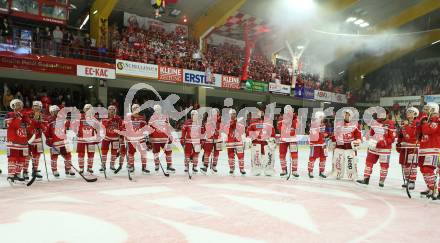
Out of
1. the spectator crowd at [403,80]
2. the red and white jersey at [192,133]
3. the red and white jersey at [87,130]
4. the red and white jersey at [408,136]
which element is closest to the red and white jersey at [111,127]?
the red and white jersey at [87,130]

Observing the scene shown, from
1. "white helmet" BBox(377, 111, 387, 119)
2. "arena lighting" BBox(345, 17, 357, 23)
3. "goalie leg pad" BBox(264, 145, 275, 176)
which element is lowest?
"goalie leg pad" BBox(264, 145, 275, 176)

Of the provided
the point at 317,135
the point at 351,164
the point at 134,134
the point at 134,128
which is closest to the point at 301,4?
the point at 317,135

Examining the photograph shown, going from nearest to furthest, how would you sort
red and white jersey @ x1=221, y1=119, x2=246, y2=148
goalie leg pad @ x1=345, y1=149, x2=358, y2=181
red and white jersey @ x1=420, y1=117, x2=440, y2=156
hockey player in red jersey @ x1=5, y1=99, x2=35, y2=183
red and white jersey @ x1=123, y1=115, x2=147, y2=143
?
red and white jersey @ x1=420, y1=117, x2=440, y2=156
hockey player in red jersey @ x1=5, y1=99, x2=35, y2=183
goalie leg pad @ x1=345, y1=149, x2=358, y2=181
red and white jersey @ x1=123, y1=115, x2=147, y2=143
red and white jersey @ x1=221, y1=119, x2=246, y2=148

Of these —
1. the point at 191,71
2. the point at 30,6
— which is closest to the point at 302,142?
the point at 191,71

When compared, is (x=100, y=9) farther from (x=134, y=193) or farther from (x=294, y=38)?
(x=134, y=193)

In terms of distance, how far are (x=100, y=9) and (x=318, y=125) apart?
46.6 ft

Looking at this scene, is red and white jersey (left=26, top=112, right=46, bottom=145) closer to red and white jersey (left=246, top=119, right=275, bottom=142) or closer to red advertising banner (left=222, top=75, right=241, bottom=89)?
red and white jersey (left=246, top=119, right=275, bottom=142)

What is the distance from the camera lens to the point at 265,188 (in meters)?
7.73

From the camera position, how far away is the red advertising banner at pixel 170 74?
1869 cm

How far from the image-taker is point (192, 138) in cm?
932

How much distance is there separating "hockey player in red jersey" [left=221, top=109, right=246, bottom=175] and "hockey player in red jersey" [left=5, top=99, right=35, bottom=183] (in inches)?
171

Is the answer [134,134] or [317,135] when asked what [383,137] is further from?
[134,134]

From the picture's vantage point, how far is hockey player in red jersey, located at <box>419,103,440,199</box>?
262 inches

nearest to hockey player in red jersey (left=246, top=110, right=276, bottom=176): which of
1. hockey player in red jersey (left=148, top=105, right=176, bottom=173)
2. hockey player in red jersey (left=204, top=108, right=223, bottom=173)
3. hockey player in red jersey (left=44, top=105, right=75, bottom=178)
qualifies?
hockey player in red jersey (left=204, top=108, right=223, bottom=173)
